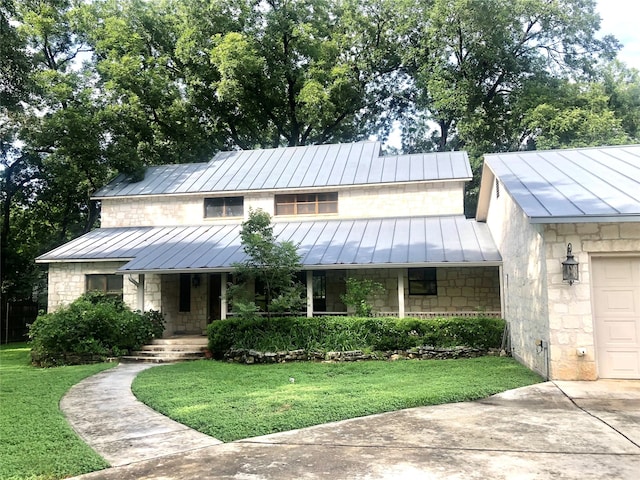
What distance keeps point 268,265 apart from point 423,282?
203 inches

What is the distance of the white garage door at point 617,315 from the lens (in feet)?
25.7

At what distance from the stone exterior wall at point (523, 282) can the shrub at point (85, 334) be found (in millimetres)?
10045

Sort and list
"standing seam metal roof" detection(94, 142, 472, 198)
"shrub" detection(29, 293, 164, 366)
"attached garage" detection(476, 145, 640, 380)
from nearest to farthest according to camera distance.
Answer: "attached garage" detection(476, 145, 640, 380) < "shrub" detection(29, 293, 164, 366) < "standing seam metal roof" detection(94, 142, 472, 198)

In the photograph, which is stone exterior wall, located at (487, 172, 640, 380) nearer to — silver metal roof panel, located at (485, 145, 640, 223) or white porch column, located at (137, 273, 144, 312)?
silver metal roof panel, located at (485, 145, 640, 223)

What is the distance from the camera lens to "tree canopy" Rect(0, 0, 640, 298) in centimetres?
2228

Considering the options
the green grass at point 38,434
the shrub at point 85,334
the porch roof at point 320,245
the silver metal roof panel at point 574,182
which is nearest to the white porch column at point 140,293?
the porch roof at point 320,245

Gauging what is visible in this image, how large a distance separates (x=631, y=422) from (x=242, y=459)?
14.4 feet

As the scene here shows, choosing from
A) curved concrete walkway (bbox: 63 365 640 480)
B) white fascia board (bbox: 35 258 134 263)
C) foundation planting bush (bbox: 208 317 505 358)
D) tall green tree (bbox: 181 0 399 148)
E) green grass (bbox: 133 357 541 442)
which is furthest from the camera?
tall green tree (bbox: 181 0 399 148)

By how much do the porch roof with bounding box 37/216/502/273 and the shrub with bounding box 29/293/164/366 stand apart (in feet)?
5.14

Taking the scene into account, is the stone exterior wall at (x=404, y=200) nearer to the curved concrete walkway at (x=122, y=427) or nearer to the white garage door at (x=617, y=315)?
the white garage door at (x=617, y=315)

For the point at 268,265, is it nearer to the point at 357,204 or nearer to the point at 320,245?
the point at 320,245

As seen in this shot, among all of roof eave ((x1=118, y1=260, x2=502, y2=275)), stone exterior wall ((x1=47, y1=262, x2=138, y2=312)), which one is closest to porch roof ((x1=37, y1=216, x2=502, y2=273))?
roof eave ((x1=118, y1=260, x2=502, y2=275))

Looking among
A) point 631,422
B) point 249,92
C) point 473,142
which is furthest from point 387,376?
point 249,92

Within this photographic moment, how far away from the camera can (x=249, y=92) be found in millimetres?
27406
